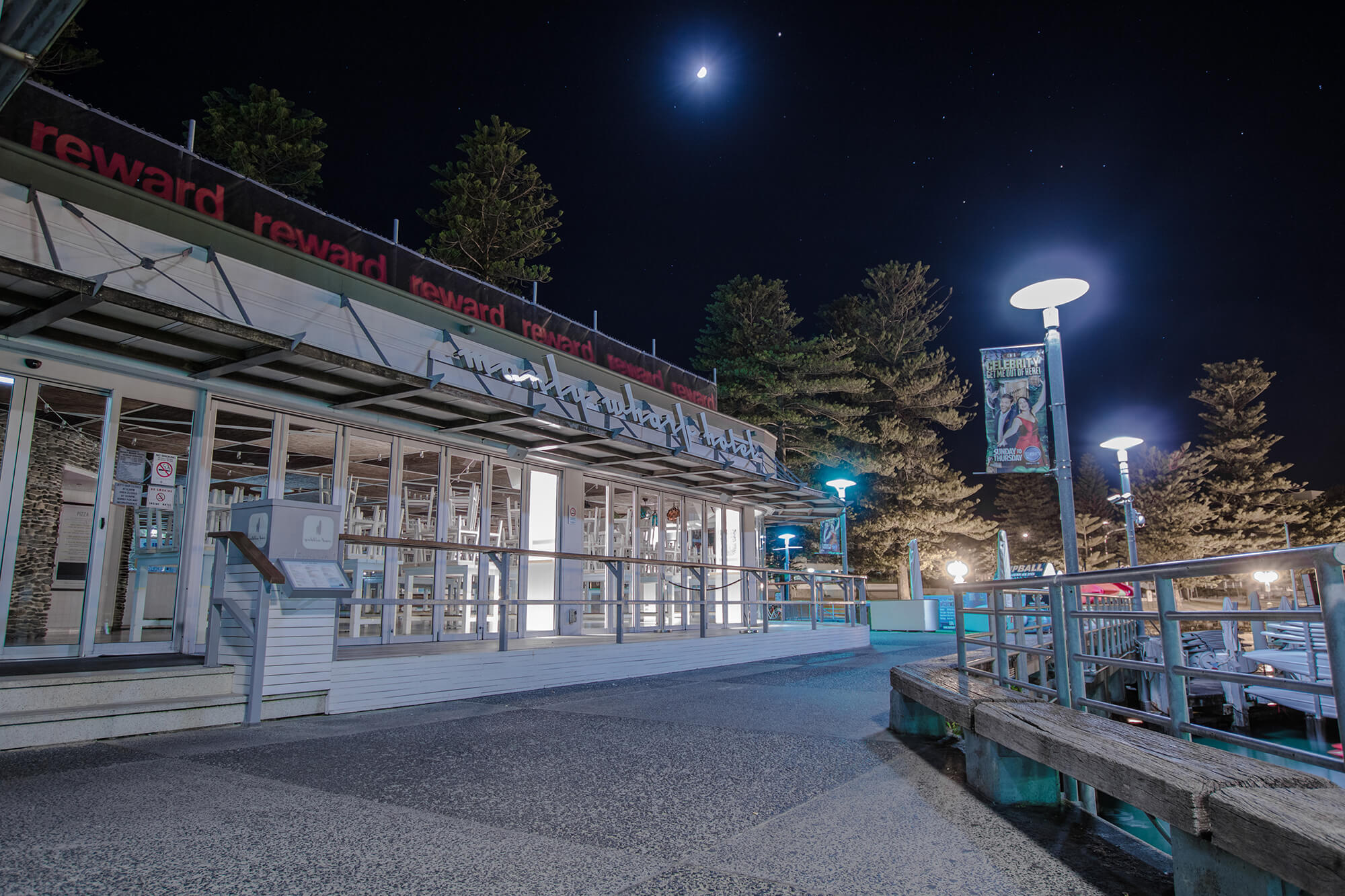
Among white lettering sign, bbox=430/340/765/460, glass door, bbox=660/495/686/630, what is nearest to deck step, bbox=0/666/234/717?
white lettering sign, bbox=430/340/765/460

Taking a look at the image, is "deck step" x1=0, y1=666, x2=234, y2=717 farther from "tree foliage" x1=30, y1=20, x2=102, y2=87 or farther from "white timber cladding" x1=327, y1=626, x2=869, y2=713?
"tree foliage" x1=30, y1=20, x2=102, y2=87

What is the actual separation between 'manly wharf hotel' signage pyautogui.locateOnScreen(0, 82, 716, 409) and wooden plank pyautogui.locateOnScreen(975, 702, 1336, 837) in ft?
27.6

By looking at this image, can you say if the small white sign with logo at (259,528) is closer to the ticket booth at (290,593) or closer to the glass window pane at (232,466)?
the ticket booth at (290,593)

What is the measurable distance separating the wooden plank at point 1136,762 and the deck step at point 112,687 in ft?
17.7

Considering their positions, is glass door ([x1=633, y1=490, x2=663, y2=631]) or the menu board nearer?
the menu board

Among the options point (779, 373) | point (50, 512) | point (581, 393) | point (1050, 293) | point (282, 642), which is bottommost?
point (282, 642)

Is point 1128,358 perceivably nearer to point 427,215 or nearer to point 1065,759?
point 427,215

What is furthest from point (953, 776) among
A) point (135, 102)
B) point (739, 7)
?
point (135, 102)

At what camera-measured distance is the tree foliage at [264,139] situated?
925 inches

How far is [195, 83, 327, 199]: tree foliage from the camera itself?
23.5m

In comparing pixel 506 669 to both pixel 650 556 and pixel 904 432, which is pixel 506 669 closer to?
pixel 650 556

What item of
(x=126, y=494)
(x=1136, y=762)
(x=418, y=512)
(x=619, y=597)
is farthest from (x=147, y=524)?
(x=1136, y=762)

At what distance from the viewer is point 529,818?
3361 millimetres

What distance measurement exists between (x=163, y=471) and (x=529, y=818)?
19.7 ft
